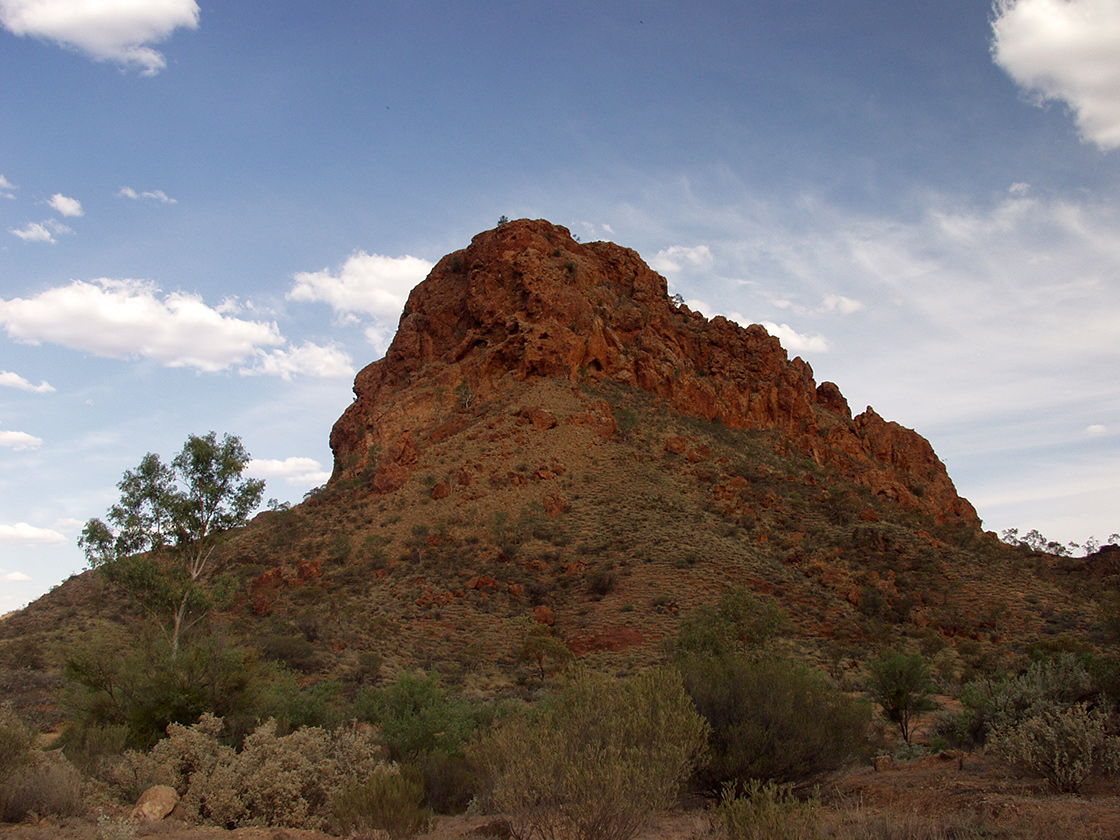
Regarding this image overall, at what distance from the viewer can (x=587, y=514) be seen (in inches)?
1447

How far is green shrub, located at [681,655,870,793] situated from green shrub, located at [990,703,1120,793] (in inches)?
87.3

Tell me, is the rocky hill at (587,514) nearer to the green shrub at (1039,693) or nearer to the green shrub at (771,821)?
the green shrub at (1039,693)

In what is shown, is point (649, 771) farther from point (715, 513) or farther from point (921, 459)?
point (921, 459)

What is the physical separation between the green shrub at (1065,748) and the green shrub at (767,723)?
2.22 meters

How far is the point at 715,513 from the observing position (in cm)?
3775

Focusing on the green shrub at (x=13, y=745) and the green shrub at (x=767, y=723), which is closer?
the green shrub at (x=13, y=745)

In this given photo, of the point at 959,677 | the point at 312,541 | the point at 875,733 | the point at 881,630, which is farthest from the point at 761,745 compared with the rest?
the point at 312,541

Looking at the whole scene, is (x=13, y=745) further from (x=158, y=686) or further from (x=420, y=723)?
(x=420, y=723)

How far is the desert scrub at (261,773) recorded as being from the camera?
783 cm

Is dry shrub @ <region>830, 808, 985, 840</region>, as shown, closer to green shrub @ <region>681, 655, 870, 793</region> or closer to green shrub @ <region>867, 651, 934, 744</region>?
green shrub @ <region>681, 655, 870, 793</region>

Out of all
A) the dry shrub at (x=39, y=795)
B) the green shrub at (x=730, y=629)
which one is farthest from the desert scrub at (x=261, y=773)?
the green shrub at (x=730, y=629)

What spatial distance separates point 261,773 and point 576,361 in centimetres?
3965

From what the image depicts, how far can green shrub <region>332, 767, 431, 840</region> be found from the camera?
7.48m

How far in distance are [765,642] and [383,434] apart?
3054 cm
